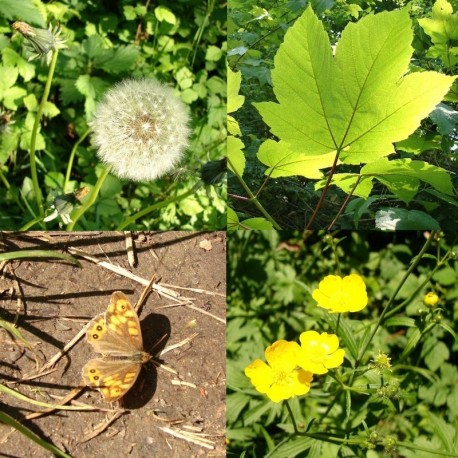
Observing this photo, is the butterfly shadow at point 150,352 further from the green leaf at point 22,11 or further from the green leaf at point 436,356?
the green leaf at point 22,11

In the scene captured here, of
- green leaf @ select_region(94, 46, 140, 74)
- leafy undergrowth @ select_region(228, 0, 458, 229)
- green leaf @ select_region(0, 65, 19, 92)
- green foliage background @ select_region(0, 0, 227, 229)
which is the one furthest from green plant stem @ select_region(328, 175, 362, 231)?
green leaf @ select_region(0, 65, 19, 92)

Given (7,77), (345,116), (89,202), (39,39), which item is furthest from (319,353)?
(7,77)

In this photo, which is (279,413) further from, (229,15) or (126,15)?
(126,15)

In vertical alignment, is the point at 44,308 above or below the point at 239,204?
below

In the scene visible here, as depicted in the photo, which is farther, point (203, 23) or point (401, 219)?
point (203, 23)

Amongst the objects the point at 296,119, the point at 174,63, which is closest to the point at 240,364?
the point at 296,119

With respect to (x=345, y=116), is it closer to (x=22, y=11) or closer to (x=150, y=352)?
(x=150, y=352)

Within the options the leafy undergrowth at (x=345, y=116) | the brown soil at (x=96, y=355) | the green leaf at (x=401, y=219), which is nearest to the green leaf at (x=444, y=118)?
the leafy undergrowth at (x=345, y=116)
